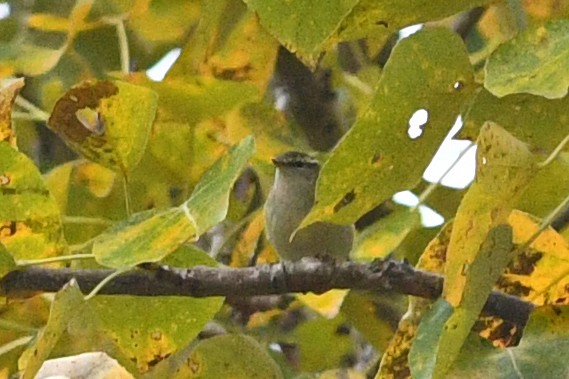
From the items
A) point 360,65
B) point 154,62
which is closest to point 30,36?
point 154,62

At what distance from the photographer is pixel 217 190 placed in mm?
398

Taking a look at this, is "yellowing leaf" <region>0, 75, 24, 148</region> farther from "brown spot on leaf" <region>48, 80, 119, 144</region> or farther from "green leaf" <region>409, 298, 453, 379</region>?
"green leaf" <region>409, 298, 453, 379</region>

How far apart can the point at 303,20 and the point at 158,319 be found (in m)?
0.20

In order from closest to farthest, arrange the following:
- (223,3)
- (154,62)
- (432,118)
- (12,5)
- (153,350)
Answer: (432,118) → (153,350) → (223,3) → (154,62) → (12,5)

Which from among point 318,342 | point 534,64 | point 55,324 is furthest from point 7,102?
point 318,342

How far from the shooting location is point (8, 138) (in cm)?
46

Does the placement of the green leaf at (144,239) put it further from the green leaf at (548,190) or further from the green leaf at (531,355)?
the green leaf at (548,190)

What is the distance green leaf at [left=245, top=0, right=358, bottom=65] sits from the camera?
1.03ft

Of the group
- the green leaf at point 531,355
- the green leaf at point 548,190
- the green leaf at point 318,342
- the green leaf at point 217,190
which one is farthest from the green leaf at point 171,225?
the green leaf at point 318,342

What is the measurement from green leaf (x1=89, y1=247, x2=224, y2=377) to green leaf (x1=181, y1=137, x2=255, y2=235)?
62 millimetres

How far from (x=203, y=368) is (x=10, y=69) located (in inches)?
12.0

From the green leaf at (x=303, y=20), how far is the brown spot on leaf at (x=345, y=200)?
53 millimetres

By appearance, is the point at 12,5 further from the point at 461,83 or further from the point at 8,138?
the point at 461,83

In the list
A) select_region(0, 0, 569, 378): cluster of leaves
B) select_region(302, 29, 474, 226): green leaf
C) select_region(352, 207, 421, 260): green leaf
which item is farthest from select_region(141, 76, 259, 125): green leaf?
select_region(302, 29, 474, 226): green leaf
